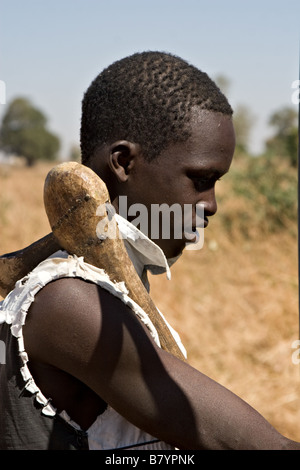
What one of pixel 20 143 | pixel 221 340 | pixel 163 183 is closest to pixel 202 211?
pixel 163 183

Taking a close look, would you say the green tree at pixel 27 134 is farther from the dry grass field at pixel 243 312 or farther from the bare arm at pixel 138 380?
the bare arm at pixel 138 380

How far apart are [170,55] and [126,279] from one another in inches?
25.7

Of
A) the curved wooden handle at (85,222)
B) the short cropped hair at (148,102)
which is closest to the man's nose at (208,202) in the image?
the short cropped hair at (148,102)

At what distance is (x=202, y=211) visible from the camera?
58.3 inches

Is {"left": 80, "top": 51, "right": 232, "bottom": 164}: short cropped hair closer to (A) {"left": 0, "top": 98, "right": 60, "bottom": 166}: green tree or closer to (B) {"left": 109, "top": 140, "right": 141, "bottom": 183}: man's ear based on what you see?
(B) {"left": 109, "top": 140, "right": 141, "bottom": 183}: man's ear

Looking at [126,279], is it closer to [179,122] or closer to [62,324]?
[62,324]

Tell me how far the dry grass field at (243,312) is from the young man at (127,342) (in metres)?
3.55

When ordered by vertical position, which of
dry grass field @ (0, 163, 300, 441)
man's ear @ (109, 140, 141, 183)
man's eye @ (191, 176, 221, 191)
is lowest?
dry grass field @ (0, 163, 300, 441)

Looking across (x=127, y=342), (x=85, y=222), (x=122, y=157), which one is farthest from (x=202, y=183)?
(x=127, y=342)

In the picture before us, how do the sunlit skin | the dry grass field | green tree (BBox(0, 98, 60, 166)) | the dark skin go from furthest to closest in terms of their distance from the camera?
green tree (BBox(0, 98, 60, 166))
the dry grass field
the sunlit skin
the dark skin

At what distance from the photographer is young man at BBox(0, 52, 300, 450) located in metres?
1.16

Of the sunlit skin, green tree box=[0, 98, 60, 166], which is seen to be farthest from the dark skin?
green tree box=[0, 98, 60, 166]

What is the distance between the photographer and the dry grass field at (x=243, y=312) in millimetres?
5020

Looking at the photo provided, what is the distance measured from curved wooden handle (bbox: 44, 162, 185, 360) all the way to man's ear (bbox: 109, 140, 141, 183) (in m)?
0.21
